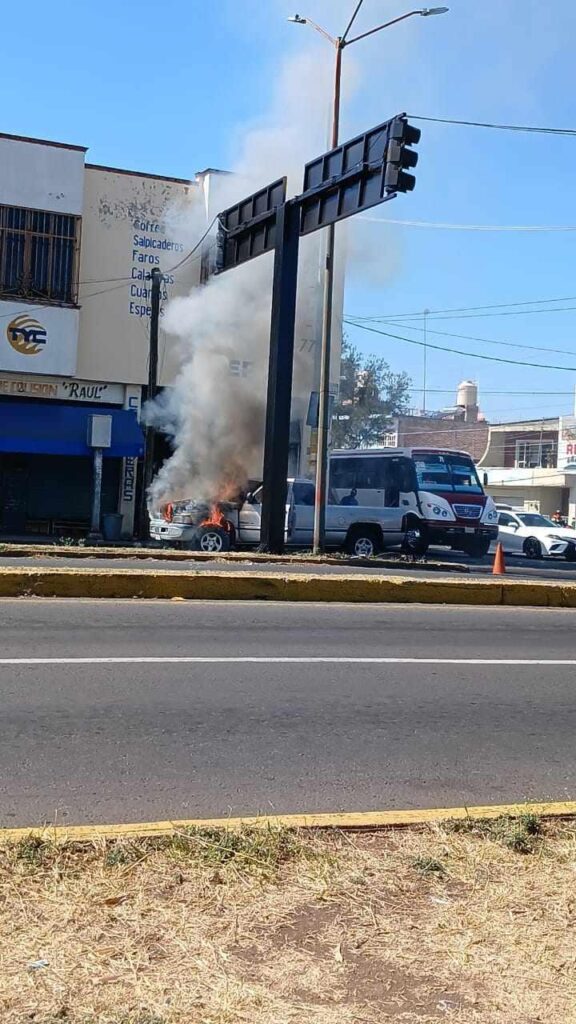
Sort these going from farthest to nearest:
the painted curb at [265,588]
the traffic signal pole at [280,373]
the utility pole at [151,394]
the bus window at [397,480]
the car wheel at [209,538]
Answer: the utility pole at [151,394], the bus window at [397,480], the car wheel at [209,538], the traffic signal pole at [280,373], the painted curb at [265,588]

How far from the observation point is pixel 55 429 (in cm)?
2577

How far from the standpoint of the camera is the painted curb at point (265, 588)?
10055 mm

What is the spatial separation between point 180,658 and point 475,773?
2914 millimetres

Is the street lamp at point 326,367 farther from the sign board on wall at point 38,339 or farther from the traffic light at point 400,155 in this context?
the sign board on wall at point 38,339

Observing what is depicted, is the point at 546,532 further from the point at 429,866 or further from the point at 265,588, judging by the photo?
the point at 429,866

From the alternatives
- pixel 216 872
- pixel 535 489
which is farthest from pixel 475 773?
pixel 535 489

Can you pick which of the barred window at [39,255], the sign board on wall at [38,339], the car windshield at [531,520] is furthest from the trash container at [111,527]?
the car windshield at [531,520]

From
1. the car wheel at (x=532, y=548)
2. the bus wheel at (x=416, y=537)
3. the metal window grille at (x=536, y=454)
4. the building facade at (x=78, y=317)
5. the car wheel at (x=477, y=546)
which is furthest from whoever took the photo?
the metal window grille at (x=536, y=454)

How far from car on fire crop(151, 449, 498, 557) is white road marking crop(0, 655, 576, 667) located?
41.1ft

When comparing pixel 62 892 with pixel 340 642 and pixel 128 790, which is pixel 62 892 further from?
pixel 340 642

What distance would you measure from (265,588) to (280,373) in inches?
317

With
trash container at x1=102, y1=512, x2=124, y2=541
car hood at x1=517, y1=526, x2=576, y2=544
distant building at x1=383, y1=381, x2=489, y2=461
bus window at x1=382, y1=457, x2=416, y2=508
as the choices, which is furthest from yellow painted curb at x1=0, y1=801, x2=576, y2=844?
distant building at x1=383, y1=381, x2=489, y2=461

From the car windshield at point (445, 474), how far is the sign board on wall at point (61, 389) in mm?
8751

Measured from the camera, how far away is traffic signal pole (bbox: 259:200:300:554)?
712 inches
